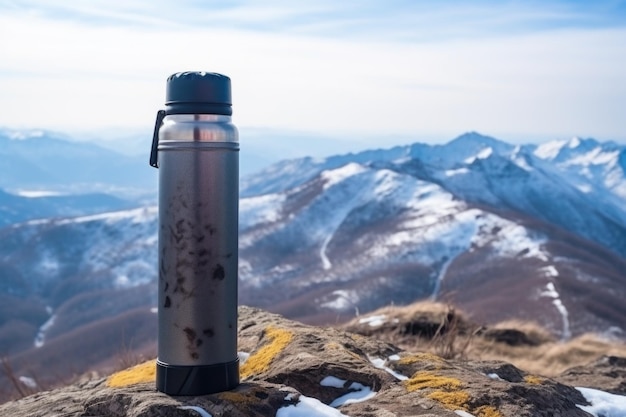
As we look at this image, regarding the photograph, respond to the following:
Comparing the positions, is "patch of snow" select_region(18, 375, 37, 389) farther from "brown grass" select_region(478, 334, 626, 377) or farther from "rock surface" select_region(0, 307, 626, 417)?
"brown grass" select_region(478, 334, 626, 377)

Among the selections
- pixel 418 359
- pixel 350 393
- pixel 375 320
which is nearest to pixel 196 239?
pixel 350 393

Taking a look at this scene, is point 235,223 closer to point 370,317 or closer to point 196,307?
point 196,307

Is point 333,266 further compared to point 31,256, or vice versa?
point 31,256

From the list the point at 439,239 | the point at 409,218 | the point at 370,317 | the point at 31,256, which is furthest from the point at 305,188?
the point at 370,317

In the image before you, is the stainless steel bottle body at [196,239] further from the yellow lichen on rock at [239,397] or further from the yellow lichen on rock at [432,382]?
the yellow lichen on rock at [432,382]

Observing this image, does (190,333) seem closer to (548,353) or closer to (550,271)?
(548,353)

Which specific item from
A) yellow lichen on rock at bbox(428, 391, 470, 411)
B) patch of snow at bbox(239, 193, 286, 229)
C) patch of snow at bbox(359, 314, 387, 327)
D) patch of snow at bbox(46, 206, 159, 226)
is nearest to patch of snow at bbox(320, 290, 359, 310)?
patch of snow at bbox(239, 193, 286, 229)
